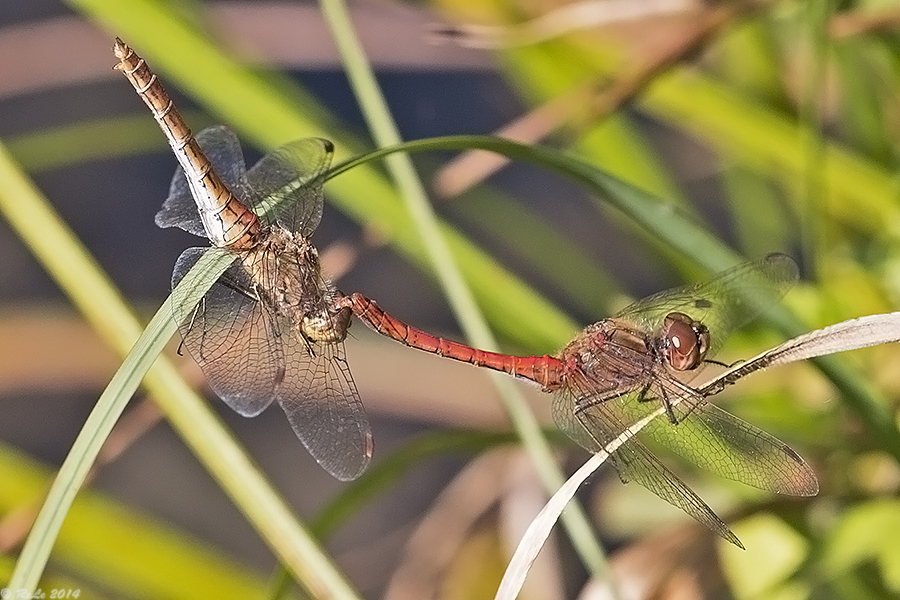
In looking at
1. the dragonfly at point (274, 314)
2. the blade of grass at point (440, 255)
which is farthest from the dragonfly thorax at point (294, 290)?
the blade of grass at point (440, 255)

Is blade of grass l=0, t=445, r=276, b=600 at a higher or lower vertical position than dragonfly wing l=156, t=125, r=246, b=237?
lower

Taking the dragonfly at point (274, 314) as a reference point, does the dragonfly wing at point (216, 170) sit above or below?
above

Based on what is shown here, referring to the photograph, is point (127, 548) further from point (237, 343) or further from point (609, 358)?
point (609, 358)

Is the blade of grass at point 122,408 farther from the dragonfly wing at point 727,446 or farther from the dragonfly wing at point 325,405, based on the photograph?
the dragonfly wing at point 727,446

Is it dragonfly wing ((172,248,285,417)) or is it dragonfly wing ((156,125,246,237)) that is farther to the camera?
dragonfly wing ((156,125,246,237))

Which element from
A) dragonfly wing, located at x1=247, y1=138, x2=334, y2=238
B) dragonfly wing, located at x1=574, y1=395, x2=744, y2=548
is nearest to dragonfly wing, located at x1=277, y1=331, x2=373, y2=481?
dragonfly wing, located at x1=247, y1=138, x2=334, y2=238

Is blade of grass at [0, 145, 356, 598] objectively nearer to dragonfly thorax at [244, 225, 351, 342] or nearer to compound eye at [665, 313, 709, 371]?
dragonfly thorax at [244, 225, 351, 342]

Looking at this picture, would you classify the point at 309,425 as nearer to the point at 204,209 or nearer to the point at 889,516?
the point at 204,209
